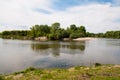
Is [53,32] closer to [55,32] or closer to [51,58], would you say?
[55,32]

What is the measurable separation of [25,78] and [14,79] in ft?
2.50

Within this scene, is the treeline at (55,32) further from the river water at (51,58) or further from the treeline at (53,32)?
the river water at (51,58)

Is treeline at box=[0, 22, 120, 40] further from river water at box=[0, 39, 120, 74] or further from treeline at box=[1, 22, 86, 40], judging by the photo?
river water at box=[0, 39, 120, 74]

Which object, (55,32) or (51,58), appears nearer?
(51,58)

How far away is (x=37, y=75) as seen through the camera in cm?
1176

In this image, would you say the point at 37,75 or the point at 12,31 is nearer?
the point at 37,75

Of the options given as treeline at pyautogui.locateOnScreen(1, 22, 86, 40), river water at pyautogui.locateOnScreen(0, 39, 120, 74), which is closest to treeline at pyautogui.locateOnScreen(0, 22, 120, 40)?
treeline at pyautogui.locateOnScreen(1, 22, 86, 40)

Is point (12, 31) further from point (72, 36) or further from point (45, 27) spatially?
point (72, 36)

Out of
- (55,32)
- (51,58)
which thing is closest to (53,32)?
(55,32)

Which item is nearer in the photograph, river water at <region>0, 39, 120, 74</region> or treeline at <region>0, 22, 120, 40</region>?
river water at <region>0, 39, 120, 74</region>

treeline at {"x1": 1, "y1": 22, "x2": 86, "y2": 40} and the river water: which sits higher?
treeline at {"x1": 1, "y1": 22, "x2": 86, "y2": 40}

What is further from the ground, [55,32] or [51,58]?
[55,32]

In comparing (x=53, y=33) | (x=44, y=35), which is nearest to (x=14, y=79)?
(x=53, y=33)

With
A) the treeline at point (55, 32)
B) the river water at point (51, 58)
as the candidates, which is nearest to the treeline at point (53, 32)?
the treeline at point (55, 32)
